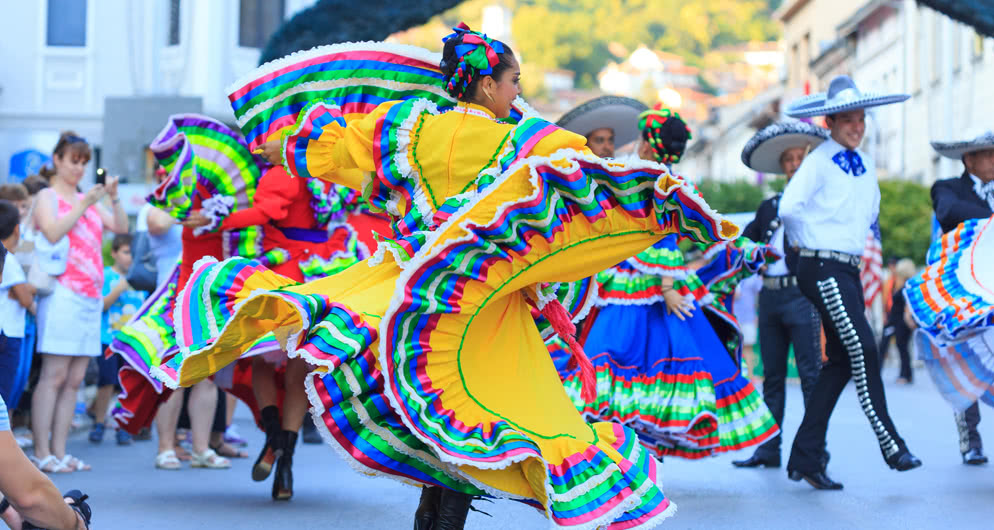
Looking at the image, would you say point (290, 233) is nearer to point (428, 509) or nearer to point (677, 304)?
point (677, 304)

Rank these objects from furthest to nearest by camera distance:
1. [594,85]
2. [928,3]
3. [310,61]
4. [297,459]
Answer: [594,85]
[928,3]
[297,459]
[310,61]

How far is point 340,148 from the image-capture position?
5.61 meters

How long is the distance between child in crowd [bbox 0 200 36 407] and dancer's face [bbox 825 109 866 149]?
4.27 meters

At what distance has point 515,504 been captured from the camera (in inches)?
291

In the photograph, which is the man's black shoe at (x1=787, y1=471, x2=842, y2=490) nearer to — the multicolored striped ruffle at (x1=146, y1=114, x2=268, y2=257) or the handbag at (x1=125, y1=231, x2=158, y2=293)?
the multicolored striped ruffle at (x1=146, y1=114, x2=268, y2=257)

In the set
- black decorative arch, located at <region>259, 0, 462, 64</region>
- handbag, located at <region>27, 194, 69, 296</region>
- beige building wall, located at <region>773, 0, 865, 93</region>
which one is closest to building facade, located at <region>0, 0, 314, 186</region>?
black decorative arch, located at <region>259, 0, 462, 64</region>

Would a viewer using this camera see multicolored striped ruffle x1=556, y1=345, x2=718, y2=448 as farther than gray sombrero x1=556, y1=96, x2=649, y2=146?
No

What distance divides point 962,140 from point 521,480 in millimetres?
4588

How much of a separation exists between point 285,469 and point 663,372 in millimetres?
1918

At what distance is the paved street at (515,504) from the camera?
6684mm

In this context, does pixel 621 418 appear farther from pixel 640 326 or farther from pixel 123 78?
pixel 123 78

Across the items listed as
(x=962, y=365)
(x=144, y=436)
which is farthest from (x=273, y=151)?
(x=144, y=436)

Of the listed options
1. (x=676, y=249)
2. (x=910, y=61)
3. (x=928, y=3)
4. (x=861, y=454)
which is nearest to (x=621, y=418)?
(x=676, y=249)

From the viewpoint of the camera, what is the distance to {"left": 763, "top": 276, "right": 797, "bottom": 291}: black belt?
8.98 meters
